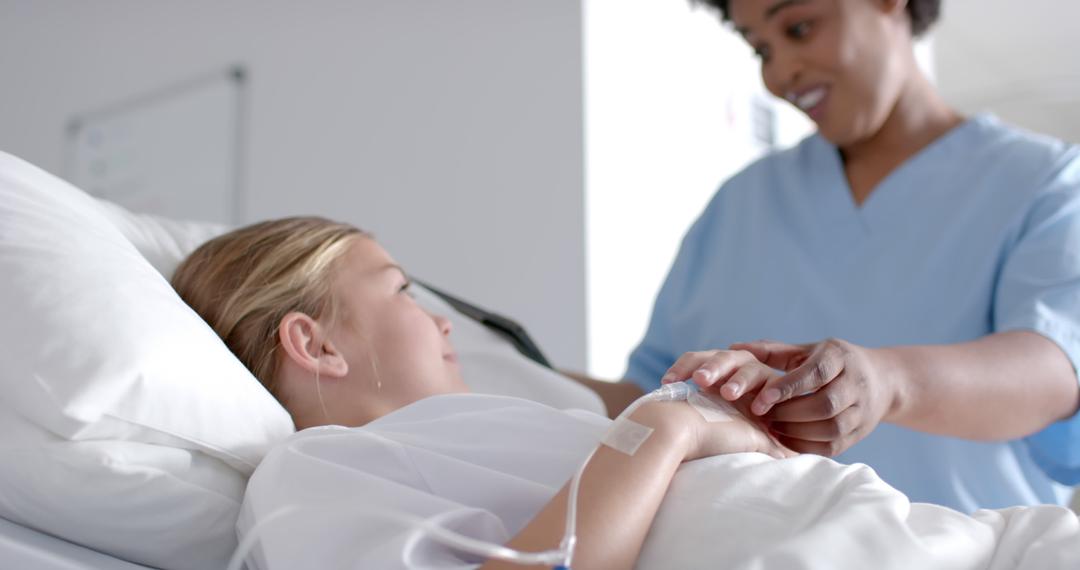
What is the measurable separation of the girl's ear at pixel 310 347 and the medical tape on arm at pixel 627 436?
0.41 m

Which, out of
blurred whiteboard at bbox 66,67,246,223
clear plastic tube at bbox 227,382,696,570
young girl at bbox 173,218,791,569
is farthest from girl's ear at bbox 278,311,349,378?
blurred whiteboard at bbox 66,67,246,223

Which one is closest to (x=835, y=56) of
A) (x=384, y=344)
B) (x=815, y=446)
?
(x=815, y=446)

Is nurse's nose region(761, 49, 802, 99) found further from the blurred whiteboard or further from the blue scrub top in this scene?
the blurred whiteboard

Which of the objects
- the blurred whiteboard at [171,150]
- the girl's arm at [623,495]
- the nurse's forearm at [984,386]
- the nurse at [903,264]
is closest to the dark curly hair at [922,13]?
the nurse at [903,264]

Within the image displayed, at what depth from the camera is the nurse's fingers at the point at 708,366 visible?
2.60 feet

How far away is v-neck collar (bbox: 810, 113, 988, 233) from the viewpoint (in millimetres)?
1398

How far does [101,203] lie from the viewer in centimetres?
120

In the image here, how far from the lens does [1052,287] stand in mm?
1133

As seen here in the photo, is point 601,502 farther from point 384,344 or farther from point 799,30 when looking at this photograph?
point 799,30

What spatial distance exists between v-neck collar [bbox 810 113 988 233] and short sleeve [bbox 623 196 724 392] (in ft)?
0.65

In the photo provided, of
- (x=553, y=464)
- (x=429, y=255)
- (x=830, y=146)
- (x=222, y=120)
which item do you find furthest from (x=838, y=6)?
(x=222, y=120)

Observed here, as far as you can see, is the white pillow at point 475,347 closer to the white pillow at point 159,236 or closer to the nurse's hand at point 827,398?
the white pillow at point 159,236

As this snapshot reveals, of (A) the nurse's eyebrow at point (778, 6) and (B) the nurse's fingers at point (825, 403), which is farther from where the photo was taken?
(A) the nurse's eyebrow at point (778, 6)

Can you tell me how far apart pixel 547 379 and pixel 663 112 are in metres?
1.24
